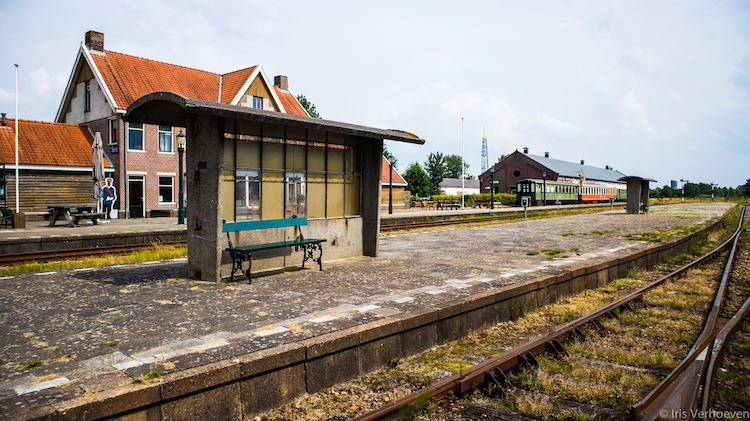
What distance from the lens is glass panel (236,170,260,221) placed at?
27.0 ft

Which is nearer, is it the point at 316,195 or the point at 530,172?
the point at 316,195

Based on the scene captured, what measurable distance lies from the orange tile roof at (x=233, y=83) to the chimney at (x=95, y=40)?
7411 mm

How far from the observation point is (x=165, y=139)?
28734mm

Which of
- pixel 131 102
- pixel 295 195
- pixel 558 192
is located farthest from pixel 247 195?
pixel 558 192

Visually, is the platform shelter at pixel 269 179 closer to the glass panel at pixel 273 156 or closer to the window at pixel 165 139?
the glass panel at pixel 273 156

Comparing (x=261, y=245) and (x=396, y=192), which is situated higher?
(x=396, y=192)

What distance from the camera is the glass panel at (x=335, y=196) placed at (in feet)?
32.4

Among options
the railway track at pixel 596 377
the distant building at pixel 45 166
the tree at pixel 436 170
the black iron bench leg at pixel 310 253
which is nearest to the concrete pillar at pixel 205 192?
the black iron bench leg at pixel 310 253

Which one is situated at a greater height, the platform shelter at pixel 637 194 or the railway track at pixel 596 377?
the platform shelter at pixel 637 194

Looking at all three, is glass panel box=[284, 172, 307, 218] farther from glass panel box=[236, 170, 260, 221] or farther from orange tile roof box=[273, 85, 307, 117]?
orange tile roof box=[273, 85, 307, 117]

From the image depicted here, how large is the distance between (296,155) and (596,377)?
6.28 m

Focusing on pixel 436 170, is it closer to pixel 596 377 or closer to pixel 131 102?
pixel 131 102

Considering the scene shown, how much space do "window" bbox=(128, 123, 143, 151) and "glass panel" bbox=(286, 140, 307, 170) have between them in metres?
21.7

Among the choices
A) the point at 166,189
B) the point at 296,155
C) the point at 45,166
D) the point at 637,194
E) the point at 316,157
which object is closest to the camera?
the point at 296,155
